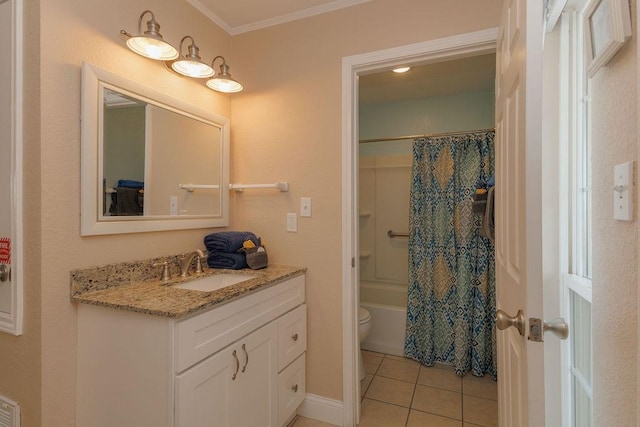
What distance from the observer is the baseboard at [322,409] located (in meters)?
1.82

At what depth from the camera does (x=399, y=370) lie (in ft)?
7.95

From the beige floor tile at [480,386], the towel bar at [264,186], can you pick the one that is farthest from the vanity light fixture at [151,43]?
the beige floor tile at [480,386]

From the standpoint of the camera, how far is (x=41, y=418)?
1.19 meters

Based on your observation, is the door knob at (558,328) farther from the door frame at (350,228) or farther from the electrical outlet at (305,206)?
the electrical outlet at (305,206)

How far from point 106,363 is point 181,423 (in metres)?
0.41

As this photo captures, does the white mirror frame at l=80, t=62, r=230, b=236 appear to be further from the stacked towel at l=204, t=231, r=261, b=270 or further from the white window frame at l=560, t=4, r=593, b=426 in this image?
the white window frame at l=560, t=4, r=593, b=426

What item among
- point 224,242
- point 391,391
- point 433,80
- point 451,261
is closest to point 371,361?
point 391,391

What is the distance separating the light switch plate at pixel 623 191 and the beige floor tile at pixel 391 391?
1.78 m

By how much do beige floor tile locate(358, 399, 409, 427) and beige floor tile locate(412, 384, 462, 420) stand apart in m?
0.12

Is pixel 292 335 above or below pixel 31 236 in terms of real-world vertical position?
below

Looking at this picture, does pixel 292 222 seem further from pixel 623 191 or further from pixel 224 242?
pixel 623 191

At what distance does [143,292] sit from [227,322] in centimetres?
38

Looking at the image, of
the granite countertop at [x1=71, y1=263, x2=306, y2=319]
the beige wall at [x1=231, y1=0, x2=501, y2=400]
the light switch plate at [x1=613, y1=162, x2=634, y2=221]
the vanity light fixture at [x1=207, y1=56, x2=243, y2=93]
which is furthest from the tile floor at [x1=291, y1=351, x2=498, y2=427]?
the vanity light fixture at [x1=207, y1=56, x2=243, y2=93]

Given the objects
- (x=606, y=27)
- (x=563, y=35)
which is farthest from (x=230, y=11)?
(x=606, y=27)
